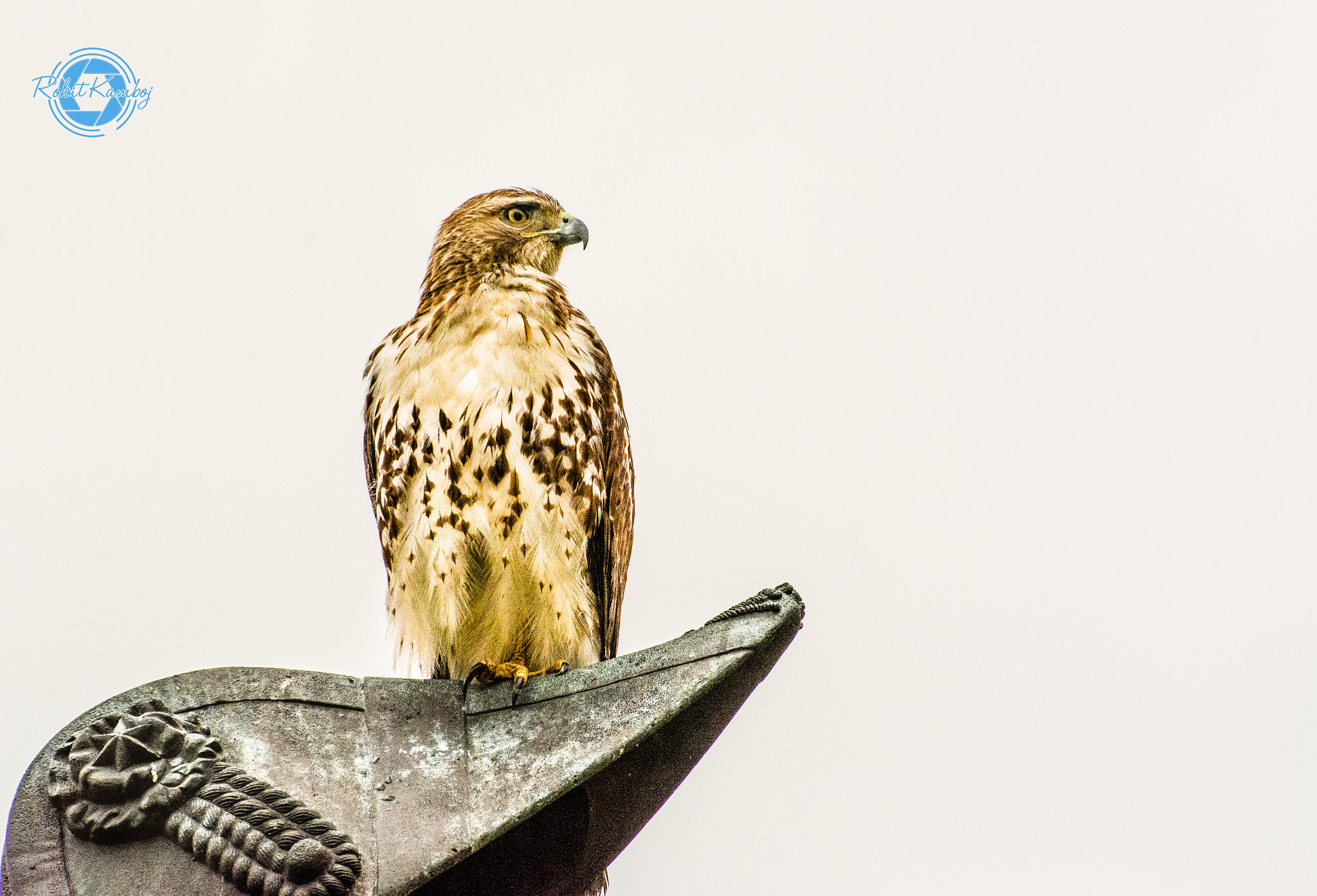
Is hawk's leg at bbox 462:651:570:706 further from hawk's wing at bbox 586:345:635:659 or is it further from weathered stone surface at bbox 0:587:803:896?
hawk's wing at bbox 586:345:635:659

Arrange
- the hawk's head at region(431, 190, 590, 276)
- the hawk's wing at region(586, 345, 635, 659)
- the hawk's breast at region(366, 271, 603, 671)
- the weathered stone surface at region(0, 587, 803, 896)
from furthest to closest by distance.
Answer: the hawk's head at region(431, 190, 590, 276)
the hawk's wing at region(586, 345, 635, 659)
the hawk's breast at region(366, 271, 603, 671)
the weathered stone surface at region(0, 587, 803, 896)

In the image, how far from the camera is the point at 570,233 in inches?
248

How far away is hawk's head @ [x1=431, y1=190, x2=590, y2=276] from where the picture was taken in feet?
20.2

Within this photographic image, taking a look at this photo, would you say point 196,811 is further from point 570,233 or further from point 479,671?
point 570,233

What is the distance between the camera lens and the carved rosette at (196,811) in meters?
3.42

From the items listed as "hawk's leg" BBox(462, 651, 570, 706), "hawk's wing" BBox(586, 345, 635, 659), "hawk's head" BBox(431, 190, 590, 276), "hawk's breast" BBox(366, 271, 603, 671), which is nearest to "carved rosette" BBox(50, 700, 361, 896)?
"hawk's leg" BBox(462, 651, 570, 706)

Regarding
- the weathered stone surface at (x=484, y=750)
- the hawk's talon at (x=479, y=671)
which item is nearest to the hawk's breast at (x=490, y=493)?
the hawk's talon at (x=479, y=671)

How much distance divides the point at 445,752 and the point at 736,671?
92 centimetres

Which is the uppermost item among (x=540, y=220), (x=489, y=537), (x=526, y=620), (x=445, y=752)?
(x=540, y=220)

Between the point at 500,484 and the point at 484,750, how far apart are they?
4.08 feet

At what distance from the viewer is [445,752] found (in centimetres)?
390

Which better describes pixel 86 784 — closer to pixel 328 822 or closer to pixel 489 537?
pixel 328 822

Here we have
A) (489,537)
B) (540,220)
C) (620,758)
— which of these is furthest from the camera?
(540,220)

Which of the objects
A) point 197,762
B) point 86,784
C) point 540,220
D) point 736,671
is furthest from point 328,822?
point 540,220
